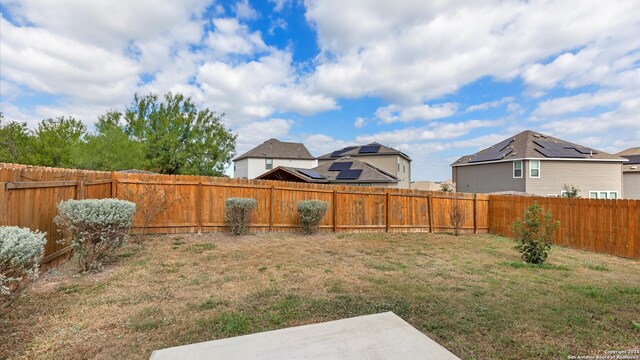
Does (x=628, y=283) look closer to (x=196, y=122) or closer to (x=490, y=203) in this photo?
(x=490, y=203)

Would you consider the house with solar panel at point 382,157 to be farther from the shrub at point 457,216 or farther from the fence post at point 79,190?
the fence post at point 79,190

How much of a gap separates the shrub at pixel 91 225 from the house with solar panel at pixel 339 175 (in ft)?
43.0

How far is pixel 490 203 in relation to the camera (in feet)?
41.4

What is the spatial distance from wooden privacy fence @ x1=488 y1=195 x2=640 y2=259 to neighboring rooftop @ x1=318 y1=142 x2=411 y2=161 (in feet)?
55.2

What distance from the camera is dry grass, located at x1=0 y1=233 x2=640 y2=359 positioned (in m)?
2.88

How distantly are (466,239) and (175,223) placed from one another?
957 cm

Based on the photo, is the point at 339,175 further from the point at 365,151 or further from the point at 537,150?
the point at 537,150

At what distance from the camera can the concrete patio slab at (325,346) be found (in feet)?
6.41

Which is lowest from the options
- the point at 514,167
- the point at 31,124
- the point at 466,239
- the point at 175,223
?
the point at 466,239

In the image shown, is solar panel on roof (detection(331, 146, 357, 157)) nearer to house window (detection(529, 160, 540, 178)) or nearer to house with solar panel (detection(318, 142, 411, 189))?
house with solar panel (detection(318, 142, 411, 189))

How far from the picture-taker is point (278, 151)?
1356 inches

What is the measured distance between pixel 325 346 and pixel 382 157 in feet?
86.2

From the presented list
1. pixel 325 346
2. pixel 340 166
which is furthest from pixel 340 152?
pixel 325 346

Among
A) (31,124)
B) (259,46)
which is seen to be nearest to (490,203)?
(259,46)
